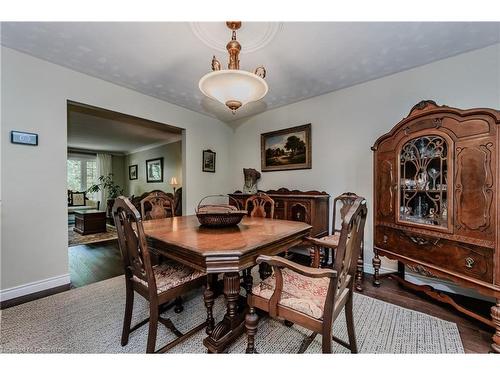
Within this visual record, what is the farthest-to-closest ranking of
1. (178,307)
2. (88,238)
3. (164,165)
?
(164,165) < (88,238) < (178,307)

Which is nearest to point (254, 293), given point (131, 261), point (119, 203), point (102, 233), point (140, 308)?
point (131, 261)

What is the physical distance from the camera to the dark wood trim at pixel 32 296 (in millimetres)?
1959

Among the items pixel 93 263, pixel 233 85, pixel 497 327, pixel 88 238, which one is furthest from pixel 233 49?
pixel 88 238

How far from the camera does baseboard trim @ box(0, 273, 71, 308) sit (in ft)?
6.66

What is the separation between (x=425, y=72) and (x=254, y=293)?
113 inches

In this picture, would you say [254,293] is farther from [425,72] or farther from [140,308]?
[425,72]

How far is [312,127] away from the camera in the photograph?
3207 millimetres

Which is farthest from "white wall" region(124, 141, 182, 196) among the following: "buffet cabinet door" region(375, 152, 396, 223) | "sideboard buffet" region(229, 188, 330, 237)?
"buffet cabinet door" region(375, 152, 396, 223)

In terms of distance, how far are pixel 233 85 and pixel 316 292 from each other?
144 cm

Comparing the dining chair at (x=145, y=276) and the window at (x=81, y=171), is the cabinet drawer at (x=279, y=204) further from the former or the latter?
the window at (x=81, y=171)

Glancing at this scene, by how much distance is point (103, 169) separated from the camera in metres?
7.64

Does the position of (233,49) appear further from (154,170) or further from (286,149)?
(154,170)

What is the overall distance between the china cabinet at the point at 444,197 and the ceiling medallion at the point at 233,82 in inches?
57.2

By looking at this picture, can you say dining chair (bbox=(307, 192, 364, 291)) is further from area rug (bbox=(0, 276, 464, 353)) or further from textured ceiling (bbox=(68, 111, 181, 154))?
textured ceiling (bbox=(68, 111, 181, 154))
